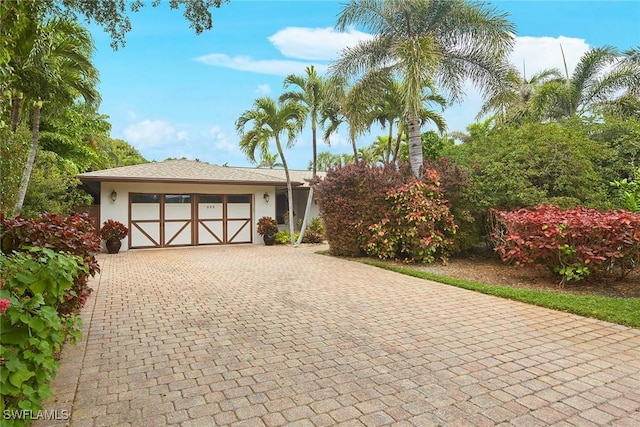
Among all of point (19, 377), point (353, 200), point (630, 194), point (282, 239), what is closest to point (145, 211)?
point (282, 239)

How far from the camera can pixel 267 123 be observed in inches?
515

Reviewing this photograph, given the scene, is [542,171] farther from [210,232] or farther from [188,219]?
[188,219]

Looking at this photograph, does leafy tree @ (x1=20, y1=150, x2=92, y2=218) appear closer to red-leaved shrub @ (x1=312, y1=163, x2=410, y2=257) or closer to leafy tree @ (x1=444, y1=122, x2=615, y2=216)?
red-leaved shrub @ (x1=312, y1=163, x2=410, y2=257)

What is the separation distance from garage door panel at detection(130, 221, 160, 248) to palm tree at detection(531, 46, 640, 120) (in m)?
14.7

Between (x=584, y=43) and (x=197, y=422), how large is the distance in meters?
18.0

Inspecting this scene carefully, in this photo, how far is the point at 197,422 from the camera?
8.14 ft

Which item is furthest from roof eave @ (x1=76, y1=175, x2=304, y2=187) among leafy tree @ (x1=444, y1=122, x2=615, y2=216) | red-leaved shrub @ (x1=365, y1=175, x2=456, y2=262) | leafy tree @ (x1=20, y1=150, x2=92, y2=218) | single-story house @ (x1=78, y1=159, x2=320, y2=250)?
leafy tree @ (x1=444, y1=122, x2=615, y2=216)

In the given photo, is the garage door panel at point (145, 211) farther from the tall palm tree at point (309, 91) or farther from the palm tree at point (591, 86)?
the palm tree at point (591, 86)

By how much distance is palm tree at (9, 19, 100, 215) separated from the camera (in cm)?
471

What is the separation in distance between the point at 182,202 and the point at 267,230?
3.30 metres

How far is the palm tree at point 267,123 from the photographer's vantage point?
1290 centimetres

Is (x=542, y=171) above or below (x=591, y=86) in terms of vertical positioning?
below

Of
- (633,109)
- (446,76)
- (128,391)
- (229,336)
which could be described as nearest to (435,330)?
(229,336)

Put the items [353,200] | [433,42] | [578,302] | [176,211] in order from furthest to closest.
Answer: [176,211]
[353,200]
[433,42]
[578,302]
